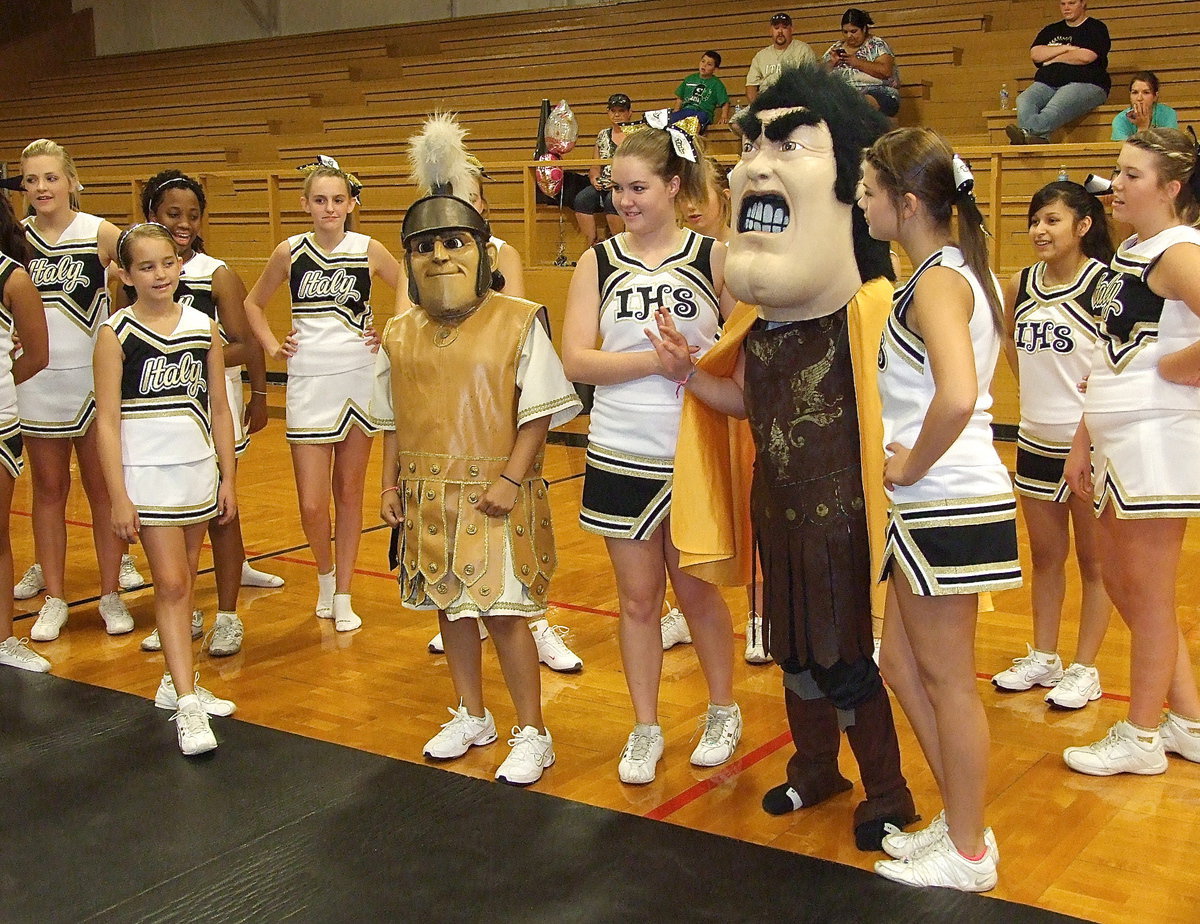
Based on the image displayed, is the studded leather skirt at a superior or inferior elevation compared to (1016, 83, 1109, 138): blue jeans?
inferior

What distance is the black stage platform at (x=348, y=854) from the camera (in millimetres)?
2477

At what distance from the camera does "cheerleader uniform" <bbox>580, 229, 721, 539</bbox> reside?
10.0 feet

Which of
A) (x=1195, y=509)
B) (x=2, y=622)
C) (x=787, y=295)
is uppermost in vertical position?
(x=787, y=295)

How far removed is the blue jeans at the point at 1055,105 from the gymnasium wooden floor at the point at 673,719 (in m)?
3.81

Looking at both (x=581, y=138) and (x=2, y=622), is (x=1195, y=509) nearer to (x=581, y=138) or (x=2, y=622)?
(x=2, y=622)

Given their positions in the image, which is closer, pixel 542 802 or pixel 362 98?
pixel 542 802

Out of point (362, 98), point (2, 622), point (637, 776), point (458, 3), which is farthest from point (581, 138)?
point (637, 776)

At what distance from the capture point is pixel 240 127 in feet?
47.3

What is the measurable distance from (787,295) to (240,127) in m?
13.0

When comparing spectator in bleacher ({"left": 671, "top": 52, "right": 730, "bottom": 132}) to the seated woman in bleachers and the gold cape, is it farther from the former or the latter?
the gold cape

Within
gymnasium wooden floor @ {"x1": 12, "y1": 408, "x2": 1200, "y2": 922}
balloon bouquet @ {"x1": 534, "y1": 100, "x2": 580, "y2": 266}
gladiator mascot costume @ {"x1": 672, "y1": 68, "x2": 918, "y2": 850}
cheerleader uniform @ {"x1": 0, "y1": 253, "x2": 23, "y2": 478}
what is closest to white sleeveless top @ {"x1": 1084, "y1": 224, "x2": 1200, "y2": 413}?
gladiator mascot costume @ {"x1": 672, "y1": 68, "x2": 918, "y2": 850}

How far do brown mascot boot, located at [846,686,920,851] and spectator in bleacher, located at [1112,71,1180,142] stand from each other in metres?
6.08

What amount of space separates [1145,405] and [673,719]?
1.45 metres

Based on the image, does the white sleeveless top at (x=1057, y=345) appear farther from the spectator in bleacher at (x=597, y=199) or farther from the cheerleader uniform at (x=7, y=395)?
the spectator in bleacher at (x=597, y=199)
